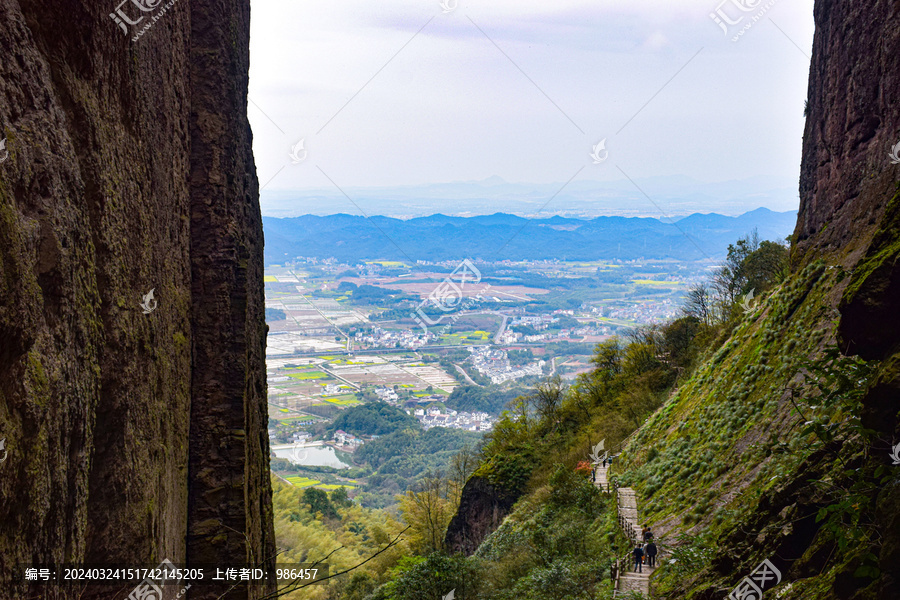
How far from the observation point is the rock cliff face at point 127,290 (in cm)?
425

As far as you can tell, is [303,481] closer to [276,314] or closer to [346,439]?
[346,439]

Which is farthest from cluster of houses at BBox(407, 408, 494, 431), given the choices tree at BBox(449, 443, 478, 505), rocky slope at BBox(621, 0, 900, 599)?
rocky slope at BBox(621, 0, 900, 599)

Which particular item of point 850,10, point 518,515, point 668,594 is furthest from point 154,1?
point 518,515

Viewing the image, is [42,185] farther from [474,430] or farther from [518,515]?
[474,430]

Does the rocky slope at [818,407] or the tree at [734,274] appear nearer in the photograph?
the rocky slope at [818,407]

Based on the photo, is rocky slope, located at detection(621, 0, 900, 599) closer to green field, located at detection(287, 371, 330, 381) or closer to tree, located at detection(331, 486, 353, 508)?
tree, located at detection(331, 486, 353, 508)

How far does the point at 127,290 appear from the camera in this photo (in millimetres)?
6559

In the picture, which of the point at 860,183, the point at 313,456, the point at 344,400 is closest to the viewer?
the point at 860,183

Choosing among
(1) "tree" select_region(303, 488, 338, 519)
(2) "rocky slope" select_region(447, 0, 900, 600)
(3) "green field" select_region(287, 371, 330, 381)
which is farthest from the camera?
(3) "green field" select_region(287, 371, 330, 381)

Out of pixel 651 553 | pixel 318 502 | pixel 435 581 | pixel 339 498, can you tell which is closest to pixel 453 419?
pixel 339 498

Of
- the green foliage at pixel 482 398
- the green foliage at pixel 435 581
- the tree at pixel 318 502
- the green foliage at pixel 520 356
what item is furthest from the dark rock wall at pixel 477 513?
the green foliage at pixel 520 356

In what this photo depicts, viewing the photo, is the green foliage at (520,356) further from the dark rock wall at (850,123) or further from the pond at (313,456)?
the dark rock wall at (850,123)

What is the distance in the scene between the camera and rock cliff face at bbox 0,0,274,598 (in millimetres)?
4254

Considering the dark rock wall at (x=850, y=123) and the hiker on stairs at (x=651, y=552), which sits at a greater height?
the dark rock wall at (x=850, y=123)
